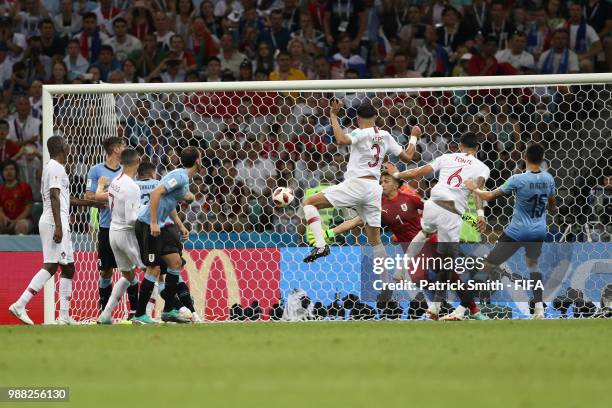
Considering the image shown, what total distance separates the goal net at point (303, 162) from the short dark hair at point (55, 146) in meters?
1.17

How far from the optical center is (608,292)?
13688 mm

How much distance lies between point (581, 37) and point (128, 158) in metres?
8.53

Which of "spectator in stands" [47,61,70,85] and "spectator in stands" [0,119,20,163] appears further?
"spectator in stands" [47,61,70,85]

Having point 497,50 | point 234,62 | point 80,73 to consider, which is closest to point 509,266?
point 497,50

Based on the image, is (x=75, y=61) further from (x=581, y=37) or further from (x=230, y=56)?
(x=581, y=37)

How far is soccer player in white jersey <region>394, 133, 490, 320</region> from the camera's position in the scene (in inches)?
527

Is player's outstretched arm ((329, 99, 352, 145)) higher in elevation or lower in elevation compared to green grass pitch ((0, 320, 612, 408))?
higher

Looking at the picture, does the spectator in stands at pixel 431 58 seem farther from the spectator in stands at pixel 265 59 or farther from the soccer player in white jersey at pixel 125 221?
the soccer player in white jersey at pixel 125 221

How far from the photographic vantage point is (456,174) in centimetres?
1343

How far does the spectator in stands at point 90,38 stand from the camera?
20.0 metres

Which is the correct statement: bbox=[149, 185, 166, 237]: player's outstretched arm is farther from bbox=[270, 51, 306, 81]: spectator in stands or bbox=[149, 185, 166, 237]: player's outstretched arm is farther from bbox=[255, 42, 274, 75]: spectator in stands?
bbox=[255, 42, 274, 75]: spectator in stands

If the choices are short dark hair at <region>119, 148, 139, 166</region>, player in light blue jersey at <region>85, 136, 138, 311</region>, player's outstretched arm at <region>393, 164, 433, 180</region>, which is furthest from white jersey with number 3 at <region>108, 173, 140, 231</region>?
player's outstretched arm at <region>393, 164, 433, 180</region>

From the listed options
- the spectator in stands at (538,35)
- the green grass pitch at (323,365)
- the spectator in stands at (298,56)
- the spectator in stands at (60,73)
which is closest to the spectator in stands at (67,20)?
the spectator in stands at (60,73)

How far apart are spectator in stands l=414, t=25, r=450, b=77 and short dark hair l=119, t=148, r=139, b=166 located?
6.67 metres
